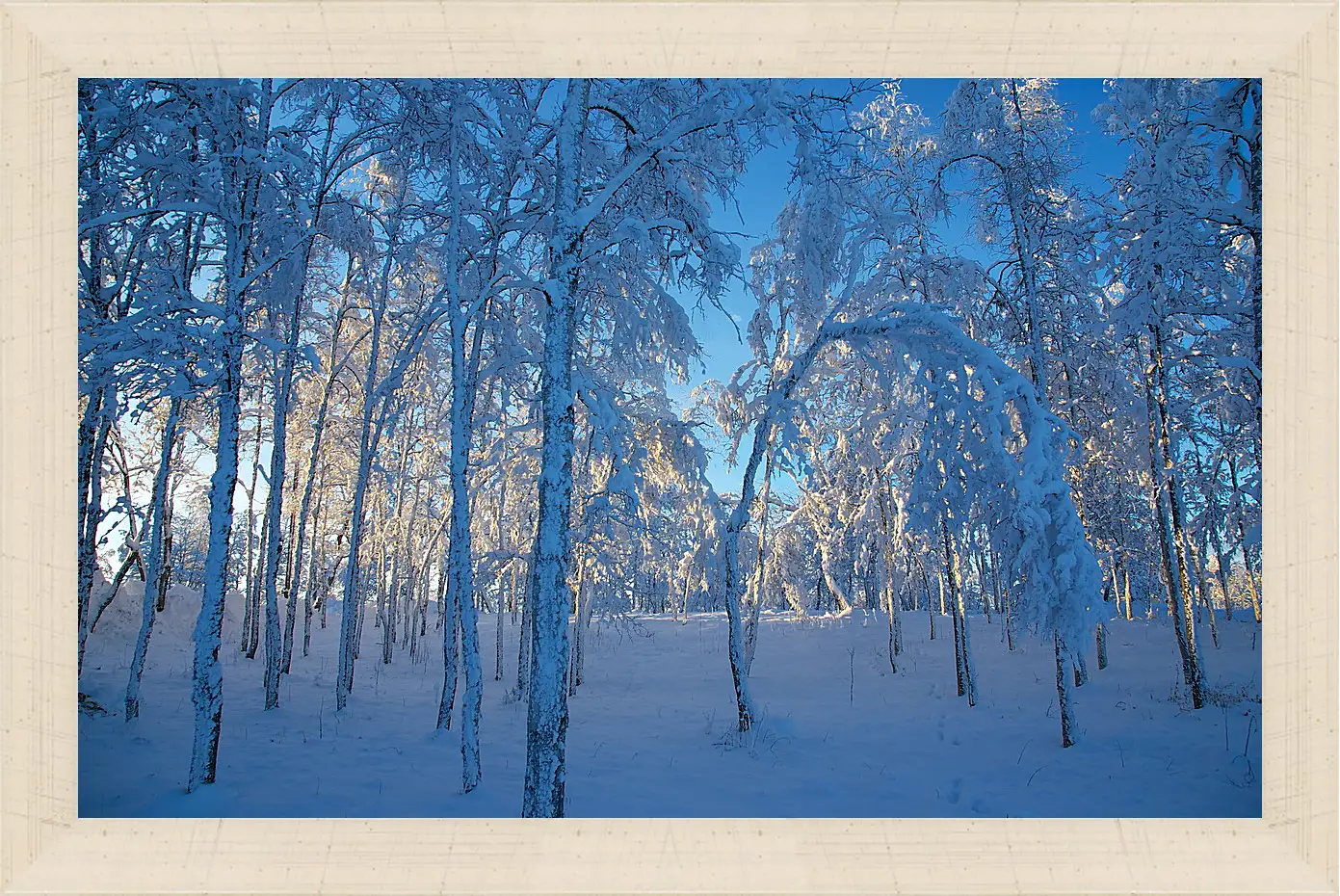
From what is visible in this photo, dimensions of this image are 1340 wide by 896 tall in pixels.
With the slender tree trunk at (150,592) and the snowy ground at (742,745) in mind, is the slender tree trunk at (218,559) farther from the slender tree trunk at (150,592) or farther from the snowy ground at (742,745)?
the slender tree trunk at (150,592)

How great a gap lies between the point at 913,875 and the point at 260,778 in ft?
20.8

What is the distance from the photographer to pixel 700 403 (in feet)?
Result: 44.3

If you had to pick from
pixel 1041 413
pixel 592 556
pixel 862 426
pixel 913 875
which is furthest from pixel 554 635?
pixel 862 426

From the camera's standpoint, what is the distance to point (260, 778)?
5.93 meters

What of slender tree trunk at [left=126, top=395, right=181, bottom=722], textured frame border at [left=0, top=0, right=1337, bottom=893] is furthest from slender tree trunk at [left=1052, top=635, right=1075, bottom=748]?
slender tree trunk at [left=126, top=395, right=181, bottom=722]

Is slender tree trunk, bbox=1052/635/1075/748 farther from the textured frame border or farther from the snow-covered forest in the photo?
the textured frame border

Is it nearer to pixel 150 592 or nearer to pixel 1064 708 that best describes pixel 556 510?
pixel 1064 708

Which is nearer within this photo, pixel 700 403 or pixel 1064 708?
pixel 1064 708

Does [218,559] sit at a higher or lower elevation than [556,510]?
lower
